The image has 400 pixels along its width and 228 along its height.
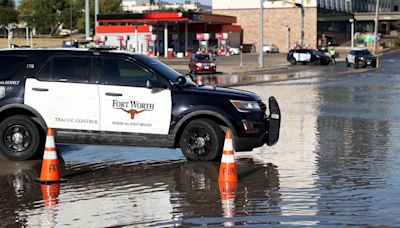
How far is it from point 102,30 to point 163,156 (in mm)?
91978

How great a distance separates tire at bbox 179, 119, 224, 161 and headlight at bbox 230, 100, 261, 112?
44cm

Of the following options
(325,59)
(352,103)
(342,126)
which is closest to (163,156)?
(342,126)

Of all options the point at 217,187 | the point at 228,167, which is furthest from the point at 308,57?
the point at 217,187

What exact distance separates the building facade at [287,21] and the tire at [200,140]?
11100 centimetres

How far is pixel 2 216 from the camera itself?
8.09 metres

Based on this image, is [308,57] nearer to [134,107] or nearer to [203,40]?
[203,40]

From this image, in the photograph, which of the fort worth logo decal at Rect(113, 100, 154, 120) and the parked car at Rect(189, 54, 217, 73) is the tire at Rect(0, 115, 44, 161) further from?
the parked car at Rect(189, 54, 217, 73)

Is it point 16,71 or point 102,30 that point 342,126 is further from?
point 102,30

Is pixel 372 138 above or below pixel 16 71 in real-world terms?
below

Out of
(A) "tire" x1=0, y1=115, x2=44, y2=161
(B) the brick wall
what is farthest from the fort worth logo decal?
(B) the brick wall

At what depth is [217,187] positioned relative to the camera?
9656 mm

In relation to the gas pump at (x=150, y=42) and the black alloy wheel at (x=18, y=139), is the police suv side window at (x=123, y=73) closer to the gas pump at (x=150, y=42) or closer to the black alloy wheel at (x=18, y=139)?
the black alloy wheel at (x=18, y=139)

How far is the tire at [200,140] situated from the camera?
38.3ft

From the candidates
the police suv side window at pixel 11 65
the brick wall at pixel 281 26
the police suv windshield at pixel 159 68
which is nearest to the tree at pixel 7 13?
the brick wall at pixel 281 26
